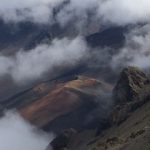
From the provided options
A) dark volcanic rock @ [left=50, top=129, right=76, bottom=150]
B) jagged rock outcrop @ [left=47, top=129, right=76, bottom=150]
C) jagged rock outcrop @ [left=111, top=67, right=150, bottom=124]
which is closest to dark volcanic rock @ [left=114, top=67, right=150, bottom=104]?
jagged rock outcrop @ [left=111, top=67, right=150, bottom=124]

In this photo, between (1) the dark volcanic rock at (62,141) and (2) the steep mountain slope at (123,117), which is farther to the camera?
(1) the dark volcanic rock at (62,141)

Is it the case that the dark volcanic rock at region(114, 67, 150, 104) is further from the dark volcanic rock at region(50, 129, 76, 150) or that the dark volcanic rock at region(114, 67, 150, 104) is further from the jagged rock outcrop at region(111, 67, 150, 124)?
the dark volcanic rock at region(50, 129, 76, 150)

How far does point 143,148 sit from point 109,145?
26.3 m

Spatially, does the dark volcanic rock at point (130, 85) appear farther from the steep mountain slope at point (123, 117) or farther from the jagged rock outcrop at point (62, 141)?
the jagged rock outcrop at point (62, 141)

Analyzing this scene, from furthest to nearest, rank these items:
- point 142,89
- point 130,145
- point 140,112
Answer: point 142,89, point 140,112, point 130,145

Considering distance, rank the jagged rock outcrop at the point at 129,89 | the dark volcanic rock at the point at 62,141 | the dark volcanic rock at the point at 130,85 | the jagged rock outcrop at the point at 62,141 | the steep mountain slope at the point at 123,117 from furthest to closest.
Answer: the dark volcanic rock at the point at 130,85 < the dark volcanic rock at the point at 62,141 < the jagged rock outcrop at the point at 62,141 < the jagged rock outcrop at the point at 129,89 < the steep mountain slope at the point at 123,117

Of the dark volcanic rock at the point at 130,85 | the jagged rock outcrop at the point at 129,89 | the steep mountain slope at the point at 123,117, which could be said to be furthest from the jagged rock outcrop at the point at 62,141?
the dark volcanic rock at the point at 130,85

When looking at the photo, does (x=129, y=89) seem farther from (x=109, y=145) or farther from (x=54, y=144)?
(x=109, y=145)

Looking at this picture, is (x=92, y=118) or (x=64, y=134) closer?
(x=64, y=134)

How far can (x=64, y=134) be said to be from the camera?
530ft

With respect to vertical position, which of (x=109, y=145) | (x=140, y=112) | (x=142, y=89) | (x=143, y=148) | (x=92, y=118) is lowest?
(x=143, y=148)

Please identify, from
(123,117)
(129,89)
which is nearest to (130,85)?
(129,89)

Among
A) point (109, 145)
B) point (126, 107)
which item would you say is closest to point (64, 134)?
point (126, 107)

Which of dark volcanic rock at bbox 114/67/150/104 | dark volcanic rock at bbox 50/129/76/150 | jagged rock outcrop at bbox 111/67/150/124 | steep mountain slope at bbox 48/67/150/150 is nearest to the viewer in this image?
steep mountain slope at bbox 48/67/150/150
